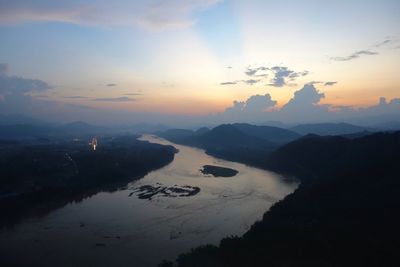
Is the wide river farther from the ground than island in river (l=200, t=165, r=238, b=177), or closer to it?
closer to it

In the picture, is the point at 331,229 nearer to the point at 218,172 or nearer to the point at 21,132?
the point at 218,172

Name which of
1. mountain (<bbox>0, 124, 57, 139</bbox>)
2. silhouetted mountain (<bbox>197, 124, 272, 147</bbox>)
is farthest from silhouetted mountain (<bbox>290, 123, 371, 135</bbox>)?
mountain (<bbox>0, 124, 57, 139</bbox>)

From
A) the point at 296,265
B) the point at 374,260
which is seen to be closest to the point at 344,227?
the point at 374,260

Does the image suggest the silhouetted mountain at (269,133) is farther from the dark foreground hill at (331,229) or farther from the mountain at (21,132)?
the dark foreground hill at (331,229)

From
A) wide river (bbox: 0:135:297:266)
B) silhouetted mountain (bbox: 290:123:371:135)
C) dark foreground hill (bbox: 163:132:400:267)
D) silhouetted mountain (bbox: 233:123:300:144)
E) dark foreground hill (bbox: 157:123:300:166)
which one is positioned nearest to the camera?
dark foreground hill (bbox: 163:132:400:267)

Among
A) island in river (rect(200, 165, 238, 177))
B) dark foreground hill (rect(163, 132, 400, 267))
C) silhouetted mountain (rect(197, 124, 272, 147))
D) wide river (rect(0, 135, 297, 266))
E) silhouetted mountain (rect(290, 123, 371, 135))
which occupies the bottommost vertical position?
wide river (rect(0, 135, 297, 266))

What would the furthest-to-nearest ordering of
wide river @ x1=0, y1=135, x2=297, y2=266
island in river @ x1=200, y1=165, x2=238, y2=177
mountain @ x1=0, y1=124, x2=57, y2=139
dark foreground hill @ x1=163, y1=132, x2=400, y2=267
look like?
mountain @ x1=0, y1=124, x2=57, y2=139 < island in river @ x1=200, y1=165, x2=238, y2=177 < wide river @ x1=0, y1=135, x2=297, y2=266 < dark foreground hill @ x1=163, y1=132, x2=400, y2=267

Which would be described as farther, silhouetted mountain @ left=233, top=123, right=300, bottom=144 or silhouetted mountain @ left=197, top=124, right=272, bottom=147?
silhouetted mountain @ left=233, top=123, right=300, bottom=144

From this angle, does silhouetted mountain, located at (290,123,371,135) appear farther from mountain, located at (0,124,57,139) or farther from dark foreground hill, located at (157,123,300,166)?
mountain, located at (0,124,57,139)

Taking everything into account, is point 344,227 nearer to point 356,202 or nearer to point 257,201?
point 356,202
